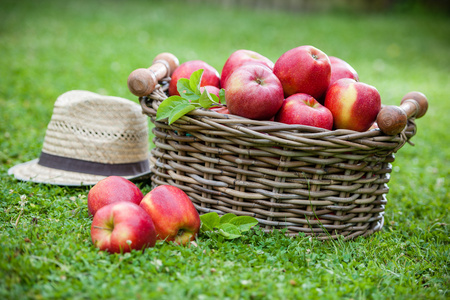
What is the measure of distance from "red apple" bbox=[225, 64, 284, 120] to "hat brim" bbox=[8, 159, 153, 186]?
39.5 inches

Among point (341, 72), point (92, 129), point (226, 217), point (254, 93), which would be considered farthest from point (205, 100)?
point (92, 129)

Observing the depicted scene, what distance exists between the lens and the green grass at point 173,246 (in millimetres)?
1629

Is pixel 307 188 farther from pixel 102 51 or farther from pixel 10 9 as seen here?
pixel 10 9

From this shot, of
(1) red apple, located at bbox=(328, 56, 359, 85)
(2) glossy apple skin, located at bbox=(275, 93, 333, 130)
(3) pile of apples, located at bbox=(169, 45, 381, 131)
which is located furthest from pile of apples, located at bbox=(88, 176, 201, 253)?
(1) red apple, located at bbox=(328, 56, 359, 85)

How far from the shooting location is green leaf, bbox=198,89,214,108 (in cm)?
208

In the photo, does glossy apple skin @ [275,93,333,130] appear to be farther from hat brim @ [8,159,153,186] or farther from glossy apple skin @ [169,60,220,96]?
hat brim @ [8,159,153,186]

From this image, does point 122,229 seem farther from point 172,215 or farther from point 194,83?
point 194,83

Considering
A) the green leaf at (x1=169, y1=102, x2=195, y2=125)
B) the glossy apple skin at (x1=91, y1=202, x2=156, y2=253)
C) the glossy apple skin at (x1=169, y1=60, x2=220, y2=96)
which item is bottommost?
the glossy apple skin at (x1=91, y1=202, x2=156, y2=253)

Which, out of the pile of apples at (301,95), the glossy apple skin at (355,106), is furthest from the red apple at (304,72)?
the glossy apple skin at (355,106)

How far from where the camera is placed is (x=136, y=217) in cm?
179

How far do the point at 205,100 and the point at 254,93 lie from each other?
10.1 inches

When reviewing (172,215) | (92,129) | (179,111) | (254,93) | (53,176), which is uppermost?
(254,93)

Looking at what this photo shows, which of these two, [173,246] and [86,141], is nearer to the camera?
[173,246]

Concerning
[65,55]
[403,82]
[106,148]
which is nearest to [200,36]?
[65,55]
